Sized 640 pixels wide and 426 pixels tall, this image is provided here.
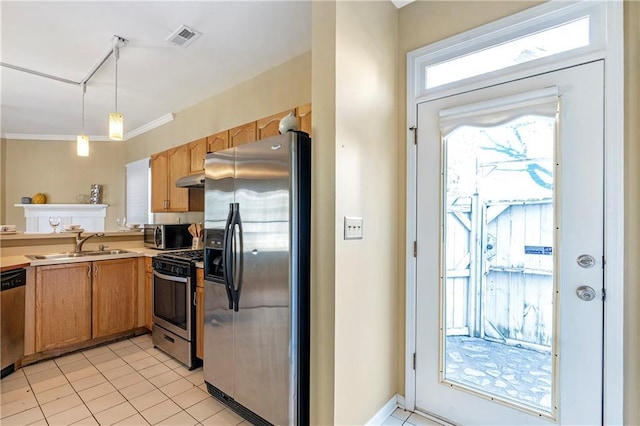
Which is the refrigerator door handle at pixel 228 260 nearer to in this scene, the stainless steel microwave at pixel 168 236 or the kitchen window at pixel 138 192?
the stainless steel microwave at pixel 168 236

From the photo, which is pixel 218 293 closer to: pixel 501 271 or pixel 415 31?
pixel 501 271

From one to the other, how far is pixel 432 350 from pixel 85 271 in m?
3.30

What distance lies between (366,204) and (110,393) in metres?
2.37

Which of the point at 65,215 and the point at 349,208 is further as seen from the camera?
the point at 65,215

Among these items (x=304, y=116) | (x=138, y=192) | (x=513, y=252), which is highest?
(x=304, y=116)

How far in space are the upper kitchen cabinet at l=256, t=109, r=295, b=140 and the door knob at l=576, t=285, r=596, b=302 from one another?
2.24 metres

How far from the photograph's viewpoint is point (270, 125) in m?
2.71

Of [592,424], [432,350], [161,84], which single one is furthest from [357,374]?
[161,84]

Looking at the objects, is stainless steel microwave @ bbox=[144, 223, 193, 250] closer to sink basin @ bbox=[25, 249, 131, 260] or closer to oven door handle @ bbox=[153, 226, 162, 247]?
oven door handle @ bbox=[153, 226, 162, 247]

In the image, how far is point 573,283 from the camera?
1.56 m

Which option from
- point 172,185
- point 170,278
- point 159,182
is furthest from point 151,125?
point 170,278
